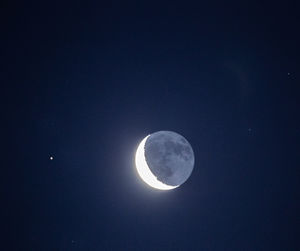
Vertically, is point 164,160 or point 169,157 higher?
point 169,157

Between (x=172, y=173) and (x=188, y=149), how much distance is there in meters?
1.50

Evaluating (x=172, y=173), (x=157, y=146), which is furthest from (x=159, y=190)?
(x=157, y=146)

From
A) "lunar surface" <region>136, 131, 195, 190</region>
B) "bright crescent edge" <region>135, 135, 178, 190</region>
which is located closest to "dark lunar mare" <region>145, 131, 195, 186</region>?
"lunar surface" <region>136, 131, 195, 190</region>

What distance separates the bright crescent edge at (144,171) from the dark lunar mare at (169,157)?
21cm

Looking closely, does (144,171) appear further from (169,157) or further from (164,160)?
(169,157)

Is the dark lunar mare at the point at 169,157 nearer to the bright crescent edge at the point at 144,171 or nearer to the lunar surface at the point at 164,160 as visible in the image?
the lunar surface at the point at 164,160

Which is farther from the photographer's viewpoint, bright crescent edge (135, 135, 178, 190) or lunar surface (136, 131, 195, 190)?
bright crescent edge (135, 135, 178, 190)

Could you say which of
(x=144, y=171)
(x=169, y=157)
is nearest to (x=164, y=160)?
(x=169, y=157)

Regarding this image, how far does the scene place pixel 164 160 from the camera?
32.7 ft

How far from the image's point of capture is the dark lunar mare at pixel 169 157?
998cm

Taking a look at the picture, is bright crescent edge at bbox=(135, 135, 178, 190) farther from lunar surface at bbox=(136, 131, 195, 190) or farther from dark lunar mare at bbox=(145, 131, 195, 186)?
dark lunar mare at bbox=(145, 131, 195, 186)

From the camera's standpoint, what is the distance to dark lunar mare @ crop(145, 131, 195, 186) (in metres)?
9.98

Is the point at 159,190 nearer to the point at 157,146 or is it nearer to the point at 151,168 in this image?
the point at 151,168

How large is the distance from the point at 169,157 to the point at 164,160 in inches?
10.8
